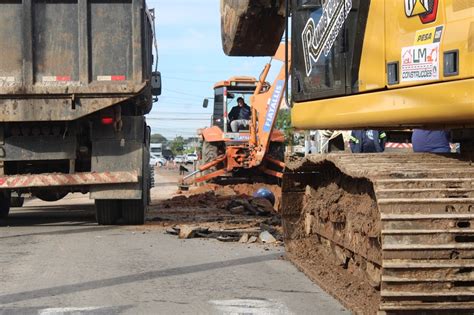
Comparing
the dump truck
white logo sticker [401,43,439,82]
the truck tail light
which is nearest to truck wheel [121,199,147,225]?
the dump truck

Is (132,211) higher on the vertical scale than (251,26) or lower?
lower

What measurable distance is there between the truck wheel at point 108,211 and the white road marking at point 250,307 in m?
5.55

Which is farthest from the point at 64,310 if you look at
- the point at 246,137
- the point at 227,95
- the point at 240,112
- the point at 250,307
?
the point at 227,95

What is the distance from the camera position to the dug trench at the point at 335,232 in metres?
5.16

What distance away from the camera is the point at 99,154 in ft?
35.7

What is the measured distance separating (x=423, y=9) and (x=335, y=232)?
2580mm

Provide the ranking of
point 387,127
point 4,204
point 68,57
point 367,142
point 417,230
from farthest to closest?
point 4,204 < point 367,142 < point 68,57 < point 387,127 < point 417,230

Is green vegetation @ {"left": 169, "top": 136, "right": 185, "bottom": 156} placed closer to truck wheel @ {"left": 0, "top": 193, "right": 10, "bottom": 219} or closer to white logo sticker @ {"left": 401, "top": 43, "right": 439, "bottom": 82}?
truck wheel @ {"left": 0, "top": 193, "right": 10, "bottom": 219}

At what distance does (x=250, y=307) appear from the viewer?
226 inches

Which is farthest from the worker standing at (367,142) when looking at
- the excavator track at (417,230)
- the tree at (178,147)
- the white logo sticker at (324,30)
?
the tree at (178,147)

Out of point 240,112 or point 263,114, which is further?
point 240,112

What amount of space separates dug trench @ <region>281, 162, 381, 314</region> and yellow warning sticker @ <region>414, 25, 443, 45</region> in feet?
3.23

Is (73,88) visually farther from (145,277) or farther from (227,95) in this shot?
(227,95)

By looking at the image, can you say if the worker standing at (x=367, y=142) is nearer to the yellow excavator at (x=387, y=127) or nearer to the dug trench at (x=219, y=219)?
the dug trench at (x=219, y=219)
